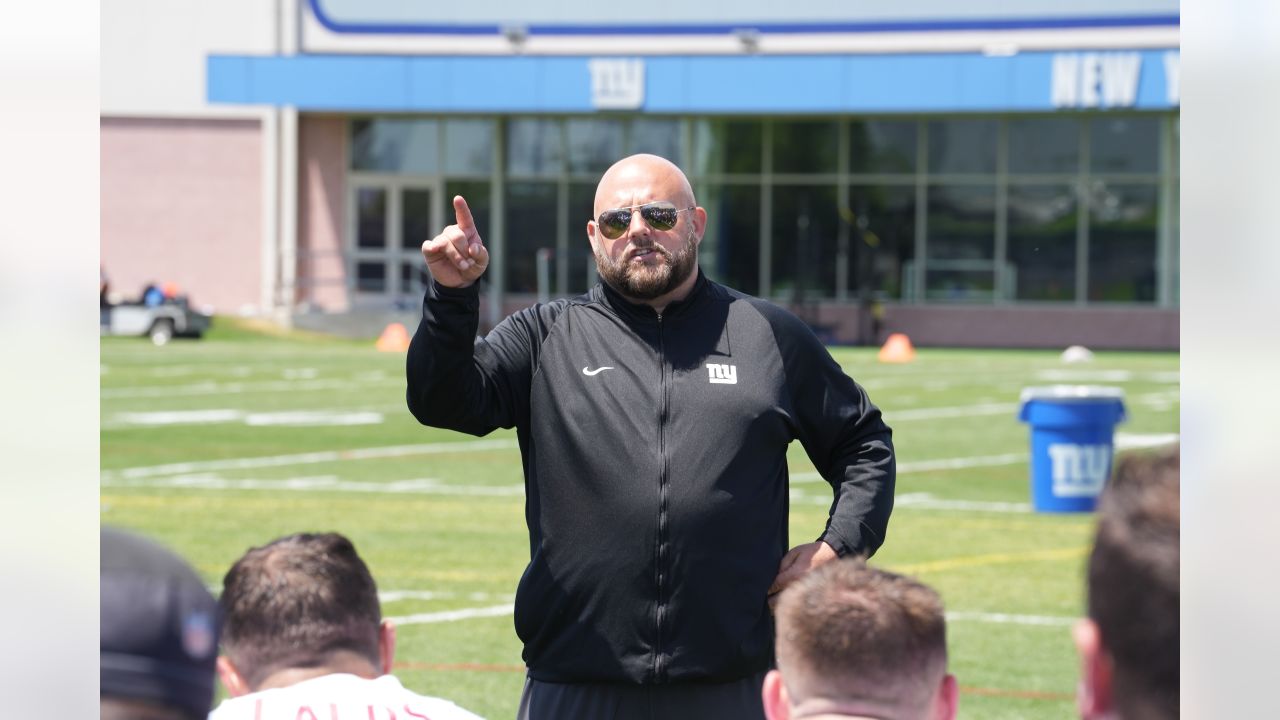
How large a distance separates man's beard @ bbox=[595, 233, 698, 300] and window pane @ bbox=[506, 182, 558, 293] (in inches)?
1539

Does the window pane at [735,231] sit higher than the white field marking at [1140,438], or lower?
higher

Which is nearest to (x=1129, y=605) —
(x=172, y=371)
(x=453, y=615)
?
(x=453, y=615)

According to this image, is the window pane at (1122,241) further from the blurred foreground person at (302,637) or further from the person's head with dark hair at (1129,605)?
the person's head with dark hair at (1129,605)

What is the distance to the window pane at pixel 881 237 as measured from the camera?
41.0 metres

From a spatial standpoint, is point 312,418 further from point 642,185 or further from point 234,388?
point 642,185

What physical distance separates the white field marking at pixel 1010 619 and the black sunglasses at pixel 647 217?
556 centimetres

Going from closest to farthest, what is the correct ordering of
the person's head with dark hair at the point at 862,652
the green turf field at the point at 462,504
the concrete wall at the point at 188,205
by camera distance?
the person's head with dark hair at the point at 862,652, the green turf field at the point at 462,504, the concrete wall at the point at 188,205

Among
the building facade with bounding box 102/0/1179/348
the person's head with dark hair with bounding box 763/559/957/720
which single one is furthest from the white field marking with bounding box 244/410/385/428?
the building facade with bounding box 102/0/1179/348

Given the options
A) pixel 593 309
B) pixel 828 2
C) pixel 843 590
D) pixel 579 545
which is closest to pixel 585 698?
pixel 579 545

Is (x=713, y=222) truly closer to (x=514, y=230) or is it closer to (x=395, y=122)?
(x=514, y=230)

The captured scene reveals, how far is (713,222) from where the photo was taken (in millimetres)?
43125

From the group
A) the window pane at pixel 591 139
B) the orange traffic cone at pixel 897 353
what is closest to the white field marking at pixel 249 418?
the orange traffic cone at pixel 897 353

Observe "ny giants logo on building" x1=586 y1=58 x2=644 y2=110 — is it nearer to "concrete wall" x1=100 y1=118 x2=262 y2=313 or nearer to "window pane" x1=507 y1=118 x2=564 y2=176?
"window pane" x1=507 y1=118 x2=564 y2=176

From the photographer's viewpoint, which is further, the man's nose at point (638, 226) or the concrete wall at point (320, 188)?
the concrete wall at point (320, 188)
